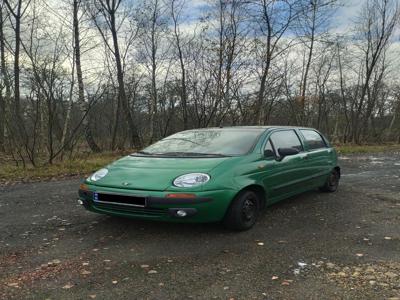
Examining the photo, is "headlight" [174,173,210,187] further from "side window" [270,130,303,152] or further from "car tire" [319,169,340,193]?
"car tire" [319,169,340,193]

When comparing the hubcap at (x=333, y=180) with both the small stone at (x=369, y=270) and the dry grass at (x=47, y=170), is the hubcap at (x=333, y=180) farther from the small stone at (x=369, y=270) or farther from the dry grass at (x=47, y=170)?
the dry grass at (x=47, y=170)

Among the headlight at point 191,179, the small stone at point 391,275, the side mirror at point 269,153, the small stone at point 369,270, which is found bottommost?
the small stone at point 391,275

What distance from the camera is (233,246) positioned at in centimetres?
457

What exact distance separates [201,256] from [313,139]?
3.96 m

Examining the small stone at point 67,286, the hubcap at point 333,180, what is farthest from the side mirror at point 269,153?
the small stone at point 67,286

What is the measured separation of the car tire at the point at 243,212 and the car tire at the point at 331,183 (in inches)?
114

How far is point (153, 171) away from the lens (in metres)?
4.98

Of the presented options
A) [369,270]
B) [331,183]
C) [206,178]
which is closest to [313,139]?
[331,183]

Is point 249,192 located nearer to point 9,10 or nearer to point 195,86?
point 195,86

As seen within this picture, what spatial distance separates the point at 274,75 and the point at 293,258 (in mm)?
16028

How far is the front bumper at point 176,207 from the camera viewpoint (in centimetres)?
456

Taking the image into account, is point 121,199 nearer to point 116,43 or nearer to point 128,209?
point 128,209

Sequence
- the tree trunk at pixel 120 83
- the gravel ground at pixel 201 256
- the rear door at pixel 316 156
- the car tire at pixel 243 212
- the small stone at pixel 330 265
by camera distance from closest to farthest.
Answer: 1. the gravel ground at pixel 201 256
2. the small stone at pixel 330 265
3. the car tire at pixel 243 212
4. the rear door at pixel 316 156
5. the tree trunk at pixel 120 83

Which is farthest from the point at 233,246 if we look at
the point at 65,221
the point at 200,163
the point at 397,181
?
the point at 397,181
